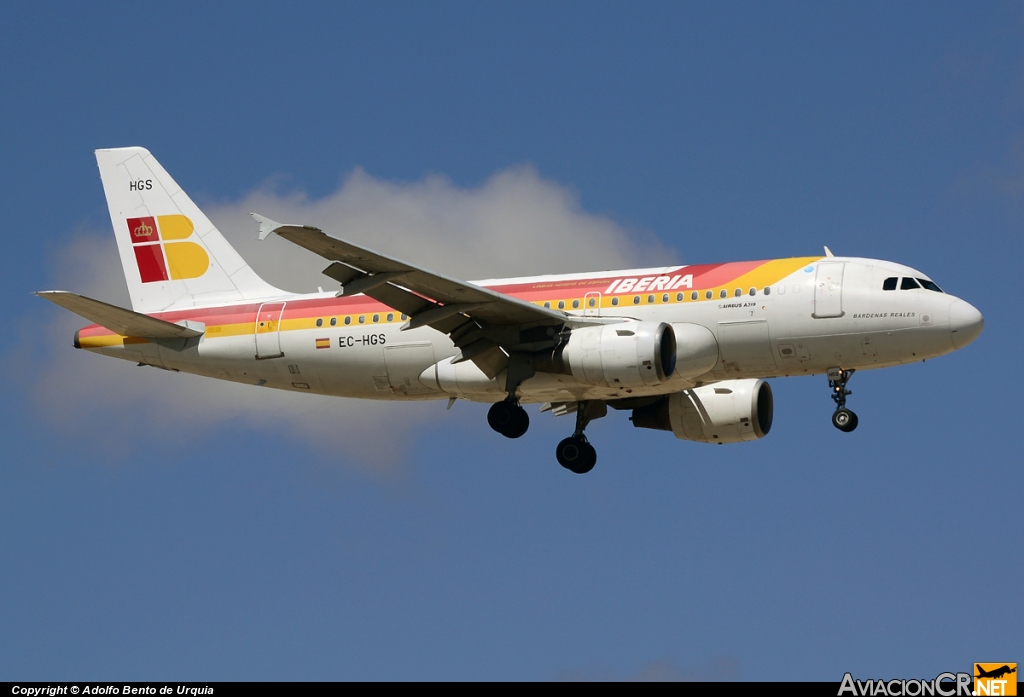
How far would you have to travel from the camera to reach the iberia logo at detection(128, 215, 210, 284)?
46.3 meters

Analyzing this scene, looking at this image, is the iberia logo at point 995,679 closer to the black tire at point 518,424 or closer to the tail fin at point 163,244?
the black tire at point 518,424

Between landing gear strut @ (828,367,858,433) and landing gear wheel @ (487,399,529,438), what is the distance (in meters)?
7.81

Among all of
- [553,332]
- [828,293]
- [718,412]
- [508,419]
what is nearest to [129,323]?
[508,419]

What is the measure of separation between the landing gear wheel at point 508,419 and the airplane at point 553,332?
0.13 feet

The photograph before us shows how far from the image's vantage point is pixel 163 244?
1850 inches

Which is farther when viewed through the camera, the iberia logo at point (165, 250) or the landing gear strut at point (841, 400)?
the iberia logo at point (165, 250)

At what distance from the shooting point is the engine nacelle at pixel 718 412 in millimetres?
43531

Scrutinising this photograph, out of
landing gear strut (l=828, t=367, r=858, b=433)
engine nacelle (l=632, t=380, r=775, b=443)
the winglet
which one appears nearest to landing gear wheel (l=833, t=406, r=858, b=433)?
landing gear strut (l=828, t=367, r=858, b=433)

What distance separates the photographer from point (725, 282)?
130 ft

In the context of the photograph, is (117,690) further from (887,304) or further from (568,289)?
(887,304)

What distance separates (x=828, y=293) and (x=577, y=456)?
28.5ft

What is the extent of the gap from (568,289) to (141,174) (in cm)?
1490

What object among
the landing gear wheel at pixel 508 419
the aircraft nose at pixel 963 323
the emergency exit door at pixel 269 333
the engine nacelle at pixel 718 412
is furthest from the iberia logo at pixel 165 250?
the aircraft nose at pixel 963 323

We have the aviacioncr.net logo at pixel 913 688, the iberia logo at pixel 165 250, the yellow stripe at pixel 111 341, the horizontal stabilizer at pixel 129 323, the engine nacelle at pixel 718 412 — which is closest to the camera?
the aviacioncr.net logo at pixel 913 688
